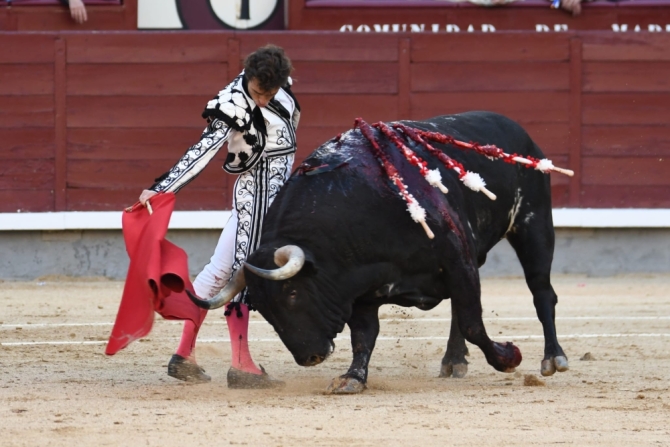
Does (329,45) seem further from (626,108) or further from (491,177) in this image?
(491,177)

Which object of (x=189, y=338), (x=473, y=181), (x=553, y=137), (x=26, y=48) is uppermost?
(x=26, y=48)

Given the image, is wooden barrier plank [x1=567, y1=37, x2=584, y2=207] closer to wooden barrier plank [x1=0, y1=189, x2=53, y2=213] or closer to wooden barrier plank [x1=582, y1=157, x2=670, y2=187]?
wooden barrier plank [x1=582, y1=157, x2=670, y2=187]

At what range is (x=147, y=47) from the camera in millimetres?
8602

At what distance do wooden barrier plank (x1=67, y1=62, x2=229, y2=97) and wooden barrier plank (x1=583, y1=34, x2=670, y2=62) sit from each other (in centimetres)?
258

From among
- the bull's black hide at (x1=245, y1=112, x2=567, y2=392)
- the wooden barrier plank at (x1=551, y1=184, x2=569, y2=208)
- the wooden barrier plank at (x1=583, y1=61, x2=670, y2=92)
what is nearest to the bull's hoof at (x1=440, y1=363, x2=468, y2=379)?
the bull's black hide at (x1=245, y1=112, x2=567, y2=392)

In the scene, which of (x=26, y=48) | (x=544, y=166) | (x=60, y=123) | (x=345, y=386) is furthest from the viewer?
(x=60, y=123)

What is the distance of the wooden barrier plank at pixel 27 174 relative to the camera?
858 cm

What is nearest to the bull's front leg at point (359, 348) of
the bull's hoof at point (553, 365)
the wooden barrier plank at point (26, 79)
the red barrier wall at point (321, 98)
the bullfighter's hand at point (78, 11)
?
the bull's hoof at point (553, 365)

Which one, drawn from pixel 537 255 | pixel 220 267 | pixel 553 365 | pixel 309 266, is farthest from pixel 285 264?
pixel 537 255

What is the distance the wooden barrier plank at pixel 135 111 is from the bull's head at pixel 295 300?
15.9 feet

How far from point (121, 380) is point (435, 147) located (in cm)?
138

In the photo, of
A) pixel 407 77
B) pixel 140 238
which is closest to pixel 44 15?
pixel 407 77

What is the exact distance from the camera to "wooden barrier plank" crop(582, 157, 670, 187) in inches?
352

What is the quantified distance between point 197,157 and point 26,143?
15.5 ft
